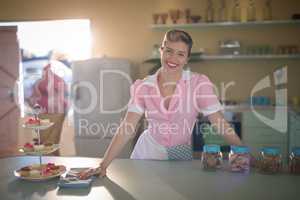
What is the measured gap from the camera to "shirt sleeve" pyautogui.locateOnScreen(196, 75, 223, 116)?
1759mm

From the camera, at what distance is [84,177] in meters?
1.52

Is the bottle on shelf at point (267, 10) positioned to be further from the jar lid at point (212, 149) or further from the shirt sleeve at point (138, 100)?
the jar lid at point (212, 149)

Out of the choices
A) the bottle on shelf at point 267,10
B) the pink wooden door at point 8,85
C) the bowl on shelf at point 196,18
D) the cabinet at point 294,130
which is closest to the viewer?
the cabinet at point 294,130

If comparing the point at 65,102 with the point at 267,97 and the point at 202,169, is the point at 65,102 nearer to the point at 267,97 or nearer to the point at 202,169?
the point at 267,97

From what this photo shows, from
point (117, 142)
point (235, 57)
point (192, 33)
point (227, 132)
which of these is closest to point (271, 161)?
point (227, 132)

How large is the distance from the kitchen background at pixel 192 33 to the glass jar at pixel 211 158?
283 cm

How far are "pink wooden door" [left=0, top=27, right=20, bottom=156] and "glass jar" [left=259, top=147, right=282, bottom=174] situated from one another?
4186mm

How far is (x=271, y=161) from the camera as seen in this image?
1564mm

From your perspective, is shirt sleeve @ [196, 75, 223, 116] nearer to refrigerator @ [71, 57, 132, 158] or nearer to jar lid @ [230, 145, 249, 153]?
jar lid @ [230, 145, 249, 153]

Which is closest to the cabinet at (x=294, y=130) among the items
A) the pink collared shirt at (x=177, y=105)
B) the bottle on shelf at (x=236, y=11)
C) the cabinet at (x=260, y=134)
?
the cabinet at (x=260, y=134)

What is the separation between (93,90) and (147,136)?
2.41 meters

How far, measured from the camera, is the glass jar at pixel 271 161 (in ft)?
5.12

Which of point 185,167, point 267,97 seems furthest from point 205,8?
point 185,167

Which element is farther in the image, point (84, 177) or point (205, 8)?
point (205, 8)
